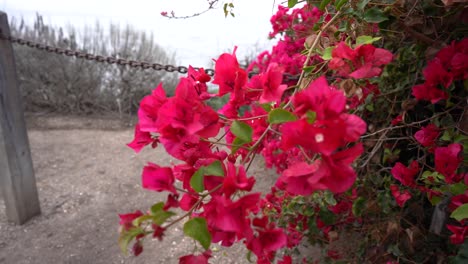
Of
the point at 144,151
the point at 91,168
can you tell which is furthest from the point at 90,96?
the point at 91,168

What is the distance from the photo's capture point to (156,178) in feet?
1.21

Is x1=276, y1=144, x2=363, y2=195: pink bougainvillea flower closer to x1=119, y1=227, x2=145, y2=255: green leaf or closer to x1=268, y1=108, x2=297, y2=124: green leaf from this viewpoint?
x1=268, y1=108, x2=297, y2=124: green leaf

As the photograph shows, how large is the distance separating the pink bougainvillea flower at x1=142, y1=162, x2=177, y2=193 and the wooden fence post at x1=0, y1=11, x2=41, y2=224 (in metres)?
1.47

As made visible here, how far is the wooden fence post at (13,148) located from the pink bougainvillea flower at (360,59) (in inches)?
61.0

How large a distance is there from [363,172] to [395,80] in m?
0.34

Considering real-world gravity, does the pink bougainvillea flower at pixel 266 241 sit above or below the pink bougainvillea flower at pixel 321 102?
below

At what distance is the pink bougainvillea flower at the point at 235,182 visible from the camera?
14.4 inches

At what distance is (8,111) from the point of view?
1.51m

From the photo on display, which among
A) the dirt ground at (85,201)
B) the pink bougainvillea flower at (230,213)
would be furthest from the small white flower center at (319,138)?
the dirt ground at (85,201)

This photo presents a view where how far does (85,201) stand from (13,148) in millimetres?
591

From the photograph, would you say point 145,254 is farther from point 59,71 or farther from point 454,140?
point 59,71

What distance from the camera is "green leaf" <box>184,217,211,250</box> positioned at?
36 cm

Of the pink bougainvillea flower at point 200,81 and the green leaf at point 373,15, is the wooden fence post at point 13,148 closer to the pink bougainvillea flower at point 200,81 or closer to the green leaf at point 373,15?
the pink bougainvillea flower at point 200,81

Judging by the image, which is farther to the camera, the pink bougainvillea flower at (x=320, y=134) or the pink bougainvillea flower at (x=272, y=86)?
the pink bougainvillea flower at (x=272, y=86)
